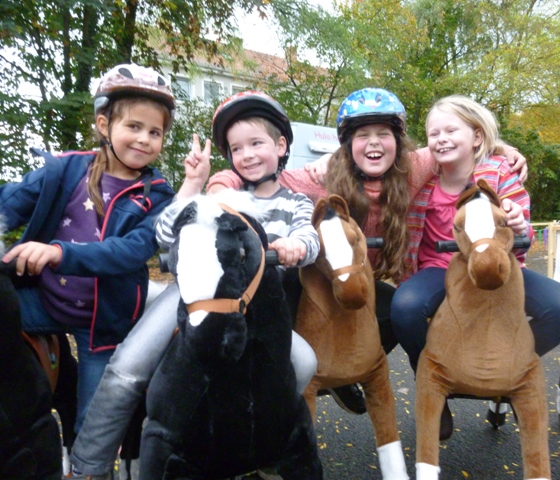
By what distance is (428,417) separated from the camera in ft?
7.25

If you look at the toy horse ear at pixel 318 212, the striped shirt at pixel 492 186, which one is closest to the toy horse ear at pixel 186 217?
the toy horse ear at pixel 318 212

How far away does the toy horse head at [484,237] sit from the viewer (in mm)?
1963

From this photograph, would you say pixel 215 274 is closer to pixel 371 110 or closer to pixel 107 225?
pixel 107 225

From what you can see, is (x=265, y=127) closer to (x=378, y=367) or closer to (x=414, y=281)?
(x=414, y=281)

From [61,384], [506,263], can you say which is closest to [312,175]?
[506,263]

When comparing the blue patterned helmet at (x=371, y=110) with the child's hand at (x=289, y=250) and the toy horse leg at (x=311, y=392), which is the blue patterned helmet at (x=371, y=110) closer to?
the child's hand at (x=289, y=250)

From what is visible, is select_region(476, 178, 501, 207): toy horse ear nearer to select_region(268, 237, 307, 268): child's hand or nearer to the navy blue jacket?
select_region(268, 237, 307, 268): child's hand

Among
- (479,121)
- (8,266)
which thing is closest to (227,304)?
(8,266)

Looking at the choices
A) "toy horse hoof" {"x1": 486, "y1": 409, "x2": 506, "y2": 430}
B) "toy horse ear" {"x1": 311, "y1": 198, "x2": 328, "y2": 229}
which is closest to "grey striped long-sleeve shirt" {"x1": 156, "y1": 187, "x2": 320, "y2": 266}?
"toy horse ear" {"x1": 311, "y1": 198, "x2": 328, "y2": 229}

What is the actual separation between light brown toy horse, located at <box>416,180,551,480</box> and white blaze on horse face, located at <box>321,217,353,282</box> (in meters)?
0.50

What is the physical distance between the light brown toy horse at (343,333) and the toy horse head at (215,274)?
0.50 meters

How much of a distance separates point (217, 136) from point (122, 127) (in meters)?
0.53

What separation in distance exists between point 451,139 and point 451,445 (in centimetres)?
208

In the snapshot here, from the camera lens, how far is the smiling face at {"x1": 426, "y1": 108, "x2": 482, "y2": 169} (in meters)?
2.71
